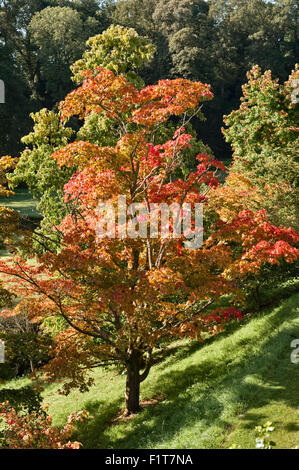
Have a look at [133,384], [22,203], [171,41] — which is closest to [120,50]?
[133,384]

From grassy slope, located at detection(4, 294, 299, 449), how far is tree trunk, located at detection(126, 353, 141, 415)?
36cm

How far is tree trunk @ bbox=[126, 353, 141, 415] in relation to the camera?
8727 mm

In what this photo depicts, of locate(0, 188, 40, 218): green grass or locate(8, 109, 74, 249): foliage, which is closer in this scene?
locate(8, 109, 74, 249): foliage

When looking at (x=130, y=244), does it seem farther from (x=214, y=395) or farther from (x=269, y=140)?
(x=269, y=140)

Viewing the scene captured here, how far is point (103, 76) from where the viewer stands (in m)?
7.59

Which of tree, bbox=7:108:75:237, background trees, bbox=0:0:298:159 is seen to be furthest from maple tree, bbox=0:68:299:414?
background trees, bbox=0:0:298:159

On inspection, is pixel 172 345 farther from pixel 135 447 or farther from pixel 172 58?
pixel 172 58

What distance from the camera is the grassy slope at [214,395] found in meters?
6.48

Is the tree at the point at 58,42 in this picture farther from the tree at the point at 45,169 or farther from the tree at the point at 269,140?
the tree at the point at 45,169

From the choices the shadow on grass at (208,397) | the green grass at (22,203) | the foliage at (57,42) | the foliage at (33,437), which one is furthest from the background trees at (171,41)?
the foliage at (33,437)

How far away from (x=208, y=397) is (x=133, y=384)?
179 centimetres

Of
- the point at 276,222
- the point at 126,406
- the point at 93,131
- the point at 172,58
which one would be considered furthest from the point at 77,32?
the point at 126,406

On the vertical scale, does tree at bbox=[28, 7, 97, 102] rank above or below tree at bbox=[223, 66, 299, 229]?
above

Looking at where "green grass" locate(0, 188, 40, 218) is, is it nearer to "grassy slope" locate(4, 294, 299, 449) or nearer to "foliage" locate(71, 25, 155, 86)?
"foliage" locate(71, 25, 155, 86)
